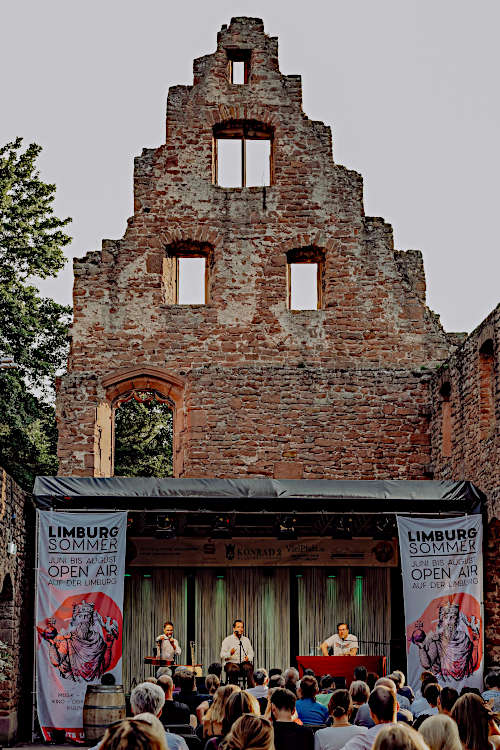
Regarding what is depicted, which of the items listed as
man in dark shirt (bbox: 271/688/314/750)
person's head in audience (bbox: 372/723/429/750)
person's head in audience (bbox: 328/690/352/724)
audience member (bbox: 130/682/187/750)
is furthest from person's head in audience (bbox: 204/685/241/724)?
person's head in audience (bbox: 372/723/429/750)

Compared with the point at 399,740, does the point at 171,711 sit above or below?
below

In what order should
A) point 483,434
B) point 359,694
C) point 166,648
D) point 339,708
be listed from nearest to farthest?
point 339,708, point 359,694, point 483,434, point 166,648

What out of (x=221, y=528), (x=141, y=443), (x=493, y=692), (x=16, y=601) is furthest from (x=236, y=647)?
(x=141, y=443)

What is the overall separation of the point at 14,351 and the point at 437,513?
476 inches

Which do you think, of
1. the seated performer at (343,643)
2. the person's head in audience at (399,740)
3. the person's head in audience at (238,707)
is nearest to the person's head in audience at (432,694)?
the person's head in audience at (238,707)

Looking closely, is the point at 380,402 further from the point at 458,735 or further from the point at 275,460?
the point at 458,735

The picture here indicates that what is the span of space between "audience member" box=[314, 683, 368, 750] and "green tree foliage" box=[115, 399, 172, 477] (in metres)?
22.3

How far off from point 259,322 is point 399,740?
50.7ft

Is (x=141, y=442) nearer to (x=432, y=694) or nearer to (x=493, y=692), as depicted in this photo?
(x=493, y=692)

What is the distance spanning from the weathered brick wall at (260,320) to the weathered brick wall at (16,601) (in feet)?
10.5

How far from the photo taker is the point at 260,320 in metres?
19.4

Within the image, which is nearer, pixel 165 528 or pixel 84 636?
pixel 84 636

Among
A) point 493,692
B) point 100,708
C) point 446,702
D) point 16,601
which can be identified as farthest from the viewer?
point 16,601

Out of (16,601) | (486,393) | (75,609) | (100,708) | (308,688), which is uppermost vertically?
(486,393)
